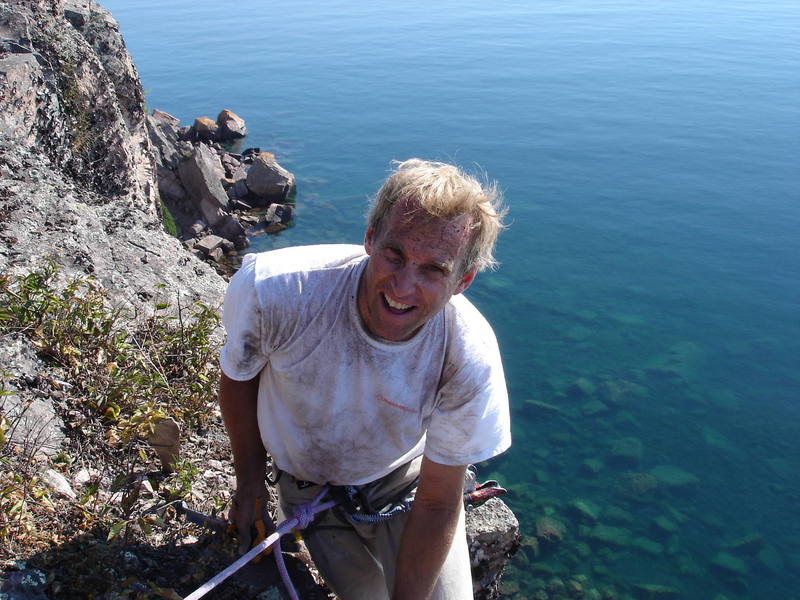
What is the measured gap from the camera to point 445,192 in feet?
8.75

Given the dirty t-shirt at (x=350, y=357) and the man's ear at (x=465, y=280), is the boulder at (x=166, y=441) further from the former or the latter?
the man's ear at (x=465, y=280)

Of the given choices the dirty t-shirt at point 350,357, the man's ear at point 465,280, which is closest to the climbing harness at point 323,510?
the dirty t-shirt at point 350,357

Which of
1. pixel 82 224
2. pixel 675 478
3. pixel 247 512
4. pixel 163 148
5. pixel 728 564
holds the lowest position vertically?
pixel 728 564

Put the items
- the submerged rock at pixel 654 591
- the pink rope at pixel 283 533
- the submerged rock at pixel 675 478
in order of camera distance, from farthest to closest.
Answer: the submerged rock at pixel 675 478, the submerged rock at pixel 654 591, the pink rope at pixel 283 533

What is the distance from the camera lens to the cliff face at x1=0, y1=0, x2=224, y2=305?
17.1 ft

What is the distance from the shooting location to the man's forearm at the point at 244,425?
3.01m

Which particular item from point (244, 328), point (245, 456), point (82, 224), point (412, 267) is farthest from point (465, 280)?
point (82, 224)

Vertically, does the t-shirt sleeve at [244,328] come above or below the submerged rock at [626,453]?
above

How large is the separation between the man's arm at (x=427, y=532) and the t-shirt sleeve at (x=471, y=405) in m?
0.15

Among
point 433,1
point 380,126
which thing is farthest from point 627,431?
point 433,1

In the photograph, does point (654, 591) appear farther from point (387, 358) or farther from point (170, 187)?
point (170, 187)

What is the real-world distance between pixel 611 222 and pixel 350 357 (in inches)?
489

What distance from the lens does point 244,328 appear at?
276 cm

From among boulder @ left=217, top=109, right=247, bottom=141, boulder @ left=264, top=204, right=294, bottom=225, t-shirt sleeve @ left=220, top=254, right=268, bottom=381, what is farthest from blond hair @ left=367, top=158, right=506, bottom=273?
boulder @ left=217, top=109, right=247, bottom=141
